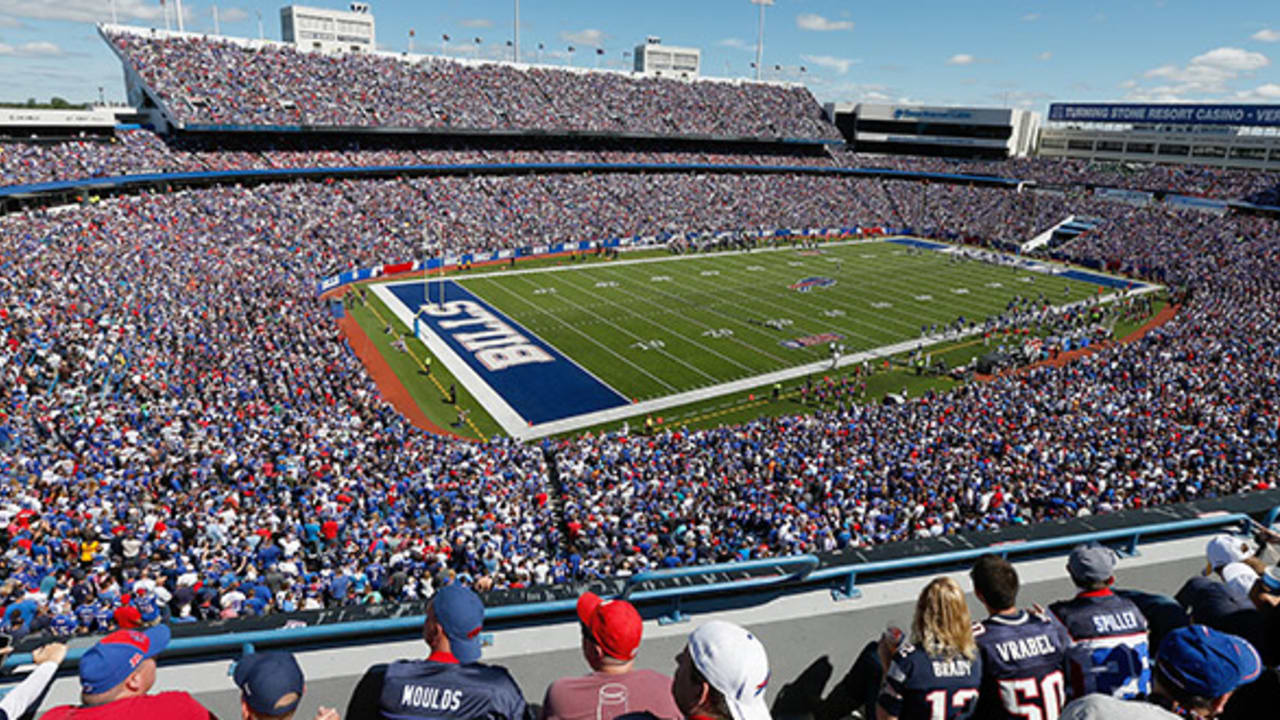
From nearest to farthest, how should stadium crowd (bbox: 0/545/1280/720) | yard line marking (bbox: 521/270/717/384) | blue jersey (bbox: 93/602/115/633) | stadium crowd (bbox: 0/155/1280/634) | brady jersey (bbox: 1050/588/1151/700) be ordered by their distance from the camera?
1. stadium crowd (bbox: 0/545/1280/720)
2. brady jersey (bbox: 1050/588/1151/700)
3. blue jersey (bbox: 93/602/115/633)
4. stadium crowd (bbox: 0/155/1280/634)
5. yard line marking (bbox: 521/270/717/384)

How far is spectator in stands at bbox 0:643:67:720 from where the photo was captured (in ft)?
10.5

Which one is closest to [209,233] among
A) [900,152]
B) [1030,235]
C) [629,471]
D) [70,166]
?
[70,166]

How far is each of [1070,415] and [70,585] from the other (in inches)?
833

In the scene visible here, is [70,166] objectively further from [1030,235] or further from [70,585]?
[1030,235]

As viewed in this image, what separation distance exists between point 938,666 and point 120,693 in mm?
3232

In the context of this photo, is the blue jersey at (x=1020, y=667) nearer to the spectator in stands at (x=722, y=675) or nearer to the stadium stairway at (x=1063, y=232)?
the spectator in stands at (x=722, y=675)

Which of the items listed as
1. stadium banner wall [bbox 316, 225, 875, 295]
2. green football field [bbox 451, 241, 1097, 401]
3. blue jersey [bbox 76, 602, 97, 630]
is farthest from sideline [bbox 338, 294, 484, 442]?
blue jersey [bbox 76, 602, 97, 630]

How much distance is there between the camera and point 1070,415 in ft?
64.2

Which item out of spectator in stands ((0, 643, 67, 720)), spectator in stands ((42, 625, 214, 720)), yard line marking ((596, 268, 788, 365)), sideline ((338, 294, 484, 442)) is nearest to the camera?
spectator in stands ((42, 625, 214, 720))

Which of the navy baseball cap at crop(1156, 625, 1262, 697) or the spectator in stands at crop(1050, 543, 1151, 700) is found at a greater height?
the navy baseball cap at crop(1156, 625, 1262, 697)

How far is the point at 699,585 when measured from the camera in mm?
5242

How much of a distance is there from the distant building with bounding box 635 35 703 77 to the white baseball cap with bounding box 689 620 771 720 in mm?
113131

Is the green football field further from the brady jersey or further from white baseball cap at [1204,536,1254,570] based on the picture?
the brady jersey

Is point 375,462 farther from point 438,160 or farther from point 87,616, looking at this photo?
point 438,160
